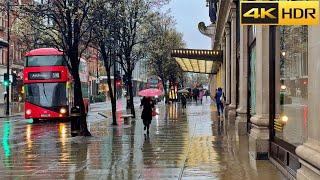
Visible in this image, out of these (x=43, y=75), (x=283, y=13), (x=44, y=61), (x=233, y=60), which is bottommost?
(x=283, y=13)

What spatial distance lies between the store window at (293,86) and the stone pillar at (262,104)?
2.83ft

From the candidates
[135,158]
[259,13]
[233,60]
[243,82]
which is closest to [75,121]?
[243,82]

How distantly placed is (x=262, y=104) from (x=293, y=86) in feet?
8.28

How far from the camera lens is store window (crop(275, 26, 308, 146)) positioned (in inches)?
386

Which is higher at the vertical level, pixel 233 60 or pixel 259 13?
pixel 233 60

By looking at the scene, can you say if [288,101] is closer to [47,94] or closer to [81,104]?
[81,104]

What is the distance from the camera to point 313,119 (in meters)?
7.90

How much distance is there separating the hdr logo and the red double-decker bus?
26.4 m

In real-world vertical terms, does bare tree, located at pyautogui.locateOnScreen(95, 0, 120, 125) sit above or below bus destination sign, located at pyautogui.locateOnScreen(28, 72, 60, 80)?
above

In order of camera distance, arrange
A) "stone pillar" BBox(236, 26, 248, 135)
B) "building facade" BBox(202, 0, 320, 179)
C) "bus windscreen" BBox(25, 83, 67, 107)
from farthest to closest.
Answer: "bus windscreen" BBox(25, 83, 67, 107) < "stone pillar" BBox(236, 26, 248, 135) < "building facade" BBox(202, 0, 320, 179)

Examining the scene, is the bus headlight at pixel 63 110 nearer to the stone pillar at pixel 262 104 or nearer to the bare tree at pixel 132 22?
the bare tree at pixel 132 22

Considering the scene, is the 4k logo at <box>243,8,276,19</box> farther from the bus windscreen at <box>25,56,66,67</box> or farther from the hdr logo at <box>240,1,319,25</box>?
the bus windscreen at <box>25,56,66,67</box>

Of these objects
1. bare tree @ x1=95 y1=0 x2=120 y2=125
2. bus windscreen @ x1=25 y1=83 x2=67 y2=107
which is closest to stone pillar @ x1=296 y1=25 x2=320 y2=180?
bare tree @ x1=95 y1=0 x2=120 y2=125

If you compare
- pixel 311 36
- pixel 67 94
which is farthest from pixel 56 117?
pixel 311 36
